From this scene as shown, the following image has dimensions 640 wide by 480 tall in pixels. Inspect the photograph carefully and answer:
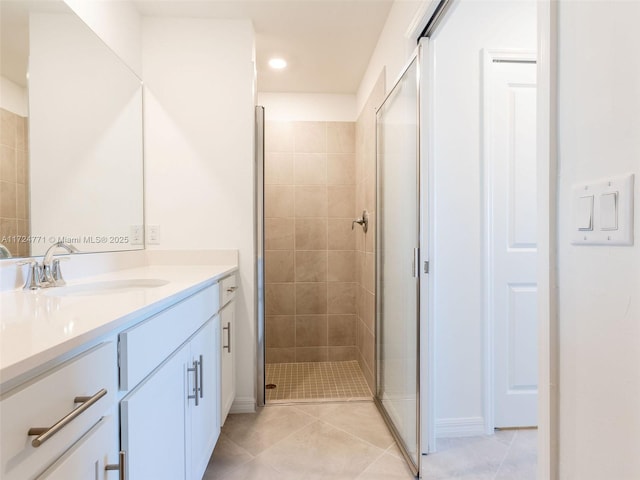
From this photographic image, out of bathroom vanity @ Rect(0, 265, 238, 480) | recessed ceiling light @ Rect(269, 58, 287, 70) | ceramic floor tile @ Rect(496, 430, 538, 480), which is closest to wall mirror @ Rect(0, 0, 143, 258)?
bathroom vanity @ Rect(0, 265, 238, 480)

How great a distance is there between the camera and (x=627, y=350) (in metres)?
0.52

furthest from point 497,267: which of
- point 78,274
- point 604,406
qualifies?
point 78,274

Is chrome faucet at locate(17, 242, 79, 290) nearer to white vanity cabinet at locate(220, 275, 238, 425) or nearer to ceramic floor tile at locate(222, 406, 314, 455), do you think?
white vanity cabinet at locate(220, 275, 238, 425)

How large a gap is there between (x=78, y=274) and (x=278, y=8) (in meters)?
1.76

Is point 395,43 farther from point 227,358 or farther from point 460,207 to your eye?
point 227,358

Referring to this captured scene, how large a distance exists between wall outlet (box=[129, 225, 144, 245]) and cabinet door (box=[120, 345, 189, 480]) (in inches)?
40.2

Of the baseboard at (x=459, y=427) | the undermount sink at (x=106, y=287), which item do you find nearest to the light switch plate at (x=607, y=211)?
the undermount sink at (x=106, y=287)

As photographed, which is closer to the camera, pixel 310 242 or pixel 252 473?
pixel 252 473

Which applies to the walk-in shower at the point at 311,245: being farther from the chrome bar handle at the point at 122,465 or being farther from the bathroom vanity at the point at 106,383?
the chrome bar handle at the point at 122,465

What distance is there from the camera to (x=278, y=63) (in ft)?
8.07

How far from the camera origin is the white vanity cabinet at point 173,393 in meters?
0.77

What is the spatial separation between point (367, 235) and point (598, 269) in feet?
6.32

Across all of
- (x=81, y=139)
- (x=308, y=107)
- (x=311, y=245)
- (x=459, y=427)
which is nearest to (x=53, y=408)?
(x=81, y=139)

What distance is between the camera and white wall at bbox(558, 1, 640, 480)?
1.69ft
